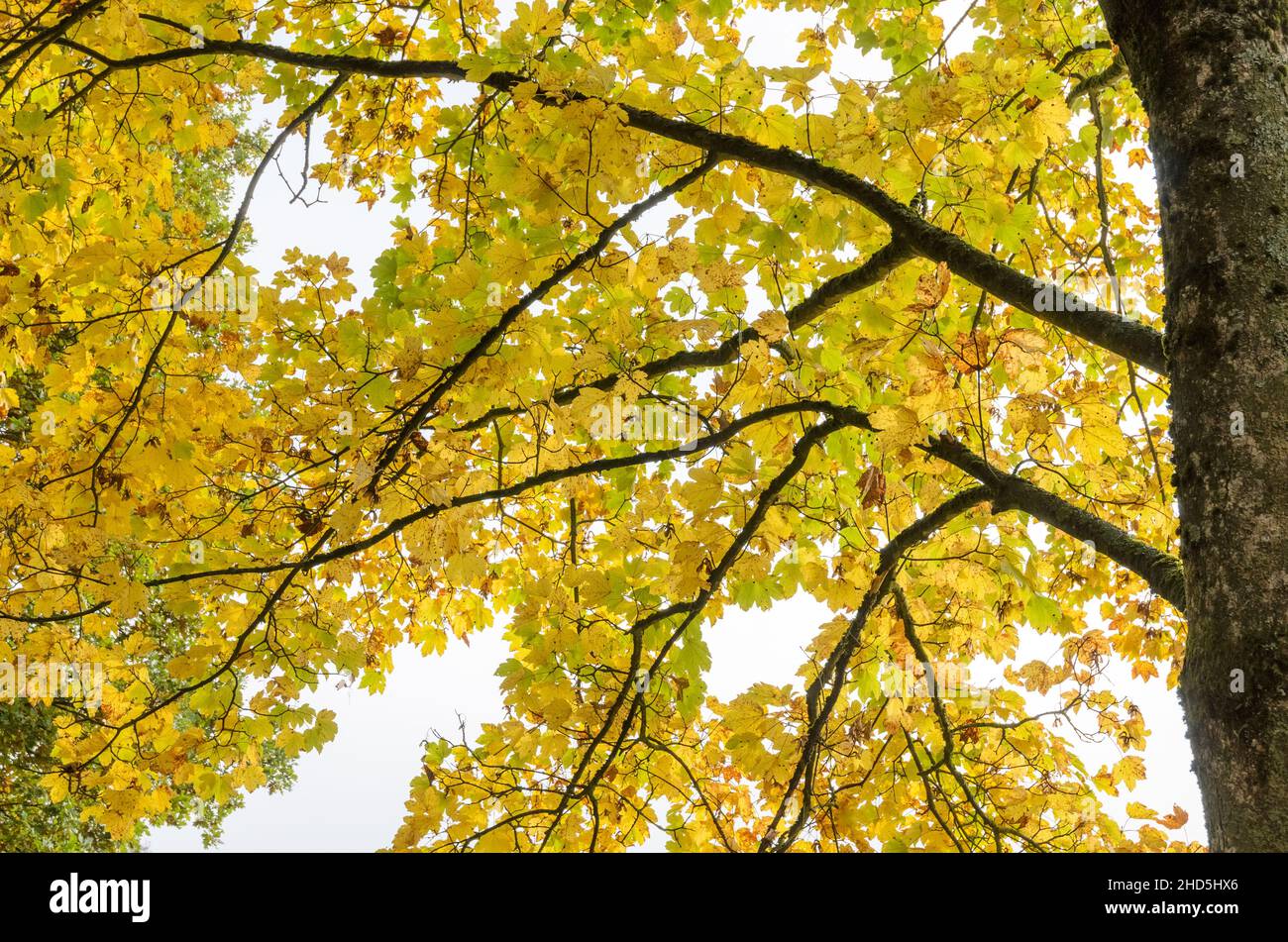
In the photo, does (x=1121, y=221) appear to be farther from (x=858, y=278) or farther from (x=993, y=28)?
(x=858, y=278)

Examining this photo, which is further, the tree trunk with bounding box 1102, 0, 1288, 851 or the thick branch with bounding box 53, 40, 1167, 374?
the thick branch with bounding box 53, 40, 1167, 374

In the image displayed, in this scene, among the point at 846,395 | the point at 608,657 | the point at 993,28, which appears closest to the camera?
the point at 608,657

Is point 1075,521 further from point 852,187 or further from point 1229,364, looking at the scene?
point 852,187

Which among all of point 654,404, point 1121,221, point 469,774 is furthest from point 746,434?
point 1121,221

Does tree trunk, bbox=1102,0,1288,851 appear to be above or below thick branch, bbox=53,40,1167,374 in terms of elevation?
below

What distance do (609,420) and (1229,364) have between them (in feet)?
5.42

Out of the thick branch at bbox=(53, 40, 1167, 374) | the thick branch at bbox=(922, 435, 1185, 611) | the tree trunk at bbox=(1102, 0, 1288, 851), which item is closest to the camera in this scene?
the tree trunk at bbox=(1102, 0, 1288, 851)

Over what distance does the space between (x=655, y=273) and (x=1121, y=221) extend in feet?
13.7

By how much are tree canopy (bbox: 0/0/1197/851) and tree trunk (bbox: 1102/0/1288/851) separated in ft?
1.10

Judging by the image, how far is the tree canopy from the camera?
2.64 m

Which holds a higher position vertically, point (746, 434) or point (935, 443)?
point (746, 434)

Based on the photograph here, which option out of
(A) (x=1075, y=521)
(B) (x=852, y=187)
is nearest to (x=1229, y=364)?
(A) (x=1075, y=521)

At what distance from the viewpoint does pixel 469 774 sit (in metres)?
3.13
